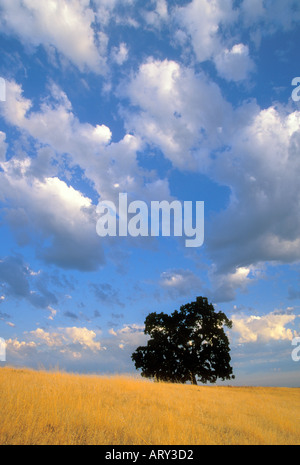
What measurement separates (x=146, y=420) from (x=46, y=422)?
2.84m

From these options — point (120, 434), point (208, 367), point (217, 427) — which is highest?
point (120, 434)

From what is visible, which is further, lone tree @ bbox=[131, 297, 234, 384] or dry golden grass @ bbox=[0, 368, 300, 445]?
lone tree @ bbox=[131, 297, 234, 384]

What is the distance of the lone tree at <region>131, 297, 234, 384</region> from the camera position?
29.9m

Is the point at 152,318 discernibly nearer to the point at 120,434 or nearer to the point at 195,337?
the point at 195,337

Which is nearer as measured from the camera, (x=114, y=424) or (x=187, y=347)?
(x=114, y=424)

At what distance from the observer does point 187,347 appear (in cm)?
3120

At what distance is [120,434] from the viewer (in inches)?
269

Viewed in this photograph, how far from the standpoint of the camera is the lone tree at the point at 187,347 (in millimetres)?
29922

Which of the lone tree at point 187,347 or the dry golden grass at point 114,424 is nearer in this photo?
the dry golden grass at point 114,424
